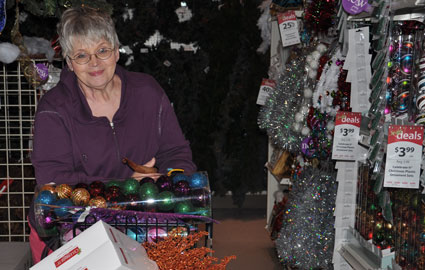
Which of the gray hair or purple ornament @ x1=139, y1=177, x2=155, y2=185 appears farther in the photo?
the gray hair

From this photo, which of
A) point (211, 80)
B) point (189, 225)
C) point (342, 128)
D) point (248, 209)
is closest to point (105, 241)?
point (189, 225)

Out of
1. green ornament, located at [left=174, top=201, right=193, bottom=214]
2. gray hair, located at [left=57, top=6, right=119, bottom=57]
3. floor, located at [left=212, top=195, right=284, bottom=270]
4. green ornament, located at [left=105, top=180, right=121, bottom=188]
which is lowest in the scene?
floor, located at [left=212, top=195, right=284, bottom=270]

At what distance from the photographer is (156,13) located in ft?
18.2

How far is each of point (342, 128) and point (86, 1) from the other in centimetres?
144

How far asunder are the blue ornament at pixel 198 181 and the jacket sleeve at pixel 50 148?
1.93 ft

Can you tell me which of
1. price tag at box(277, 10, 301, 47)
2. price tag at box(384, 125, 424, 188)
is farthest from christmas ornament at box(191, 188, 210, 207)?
price tag at box(277, 10, 301, 47)

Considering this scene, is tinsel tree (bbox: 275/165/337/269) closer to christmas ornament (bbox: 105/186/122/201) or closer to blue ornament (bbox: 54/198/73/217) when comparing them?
christmas ornament (bbox: 105/186/122/201)

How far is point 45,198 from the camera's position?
4.91 ft

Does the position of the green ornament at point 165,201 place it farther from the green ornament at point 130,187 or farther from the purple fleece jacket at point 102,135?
the purple fleece jacket at point 102,135

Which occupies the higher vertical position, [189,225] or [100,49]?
[100,49]

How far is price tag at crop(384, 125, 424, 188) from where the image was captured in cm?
175

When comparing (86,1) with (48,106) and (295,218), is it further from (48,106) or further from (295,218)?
(295,218)

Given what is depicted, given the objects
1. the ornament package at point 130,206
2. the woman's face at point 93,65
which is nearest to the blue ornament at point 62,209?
the ornament package at point 130,206

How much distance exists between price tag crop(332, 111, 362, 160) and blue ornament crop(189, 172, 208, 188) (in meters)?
1.07
